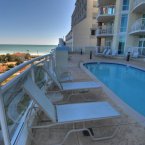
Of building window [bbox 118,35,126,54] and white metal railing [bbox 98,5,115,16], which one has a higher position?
white metal railing [bbox 98,5,115,16]

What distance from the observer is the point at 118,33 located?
60.7ft

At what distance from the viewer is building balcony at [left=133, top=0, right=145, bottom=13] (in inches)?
559

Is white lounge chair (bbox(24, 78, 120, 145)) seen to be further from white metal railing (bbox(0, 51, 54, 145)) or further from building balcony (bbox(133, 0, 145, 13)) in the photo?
building balcony (bbox(133, 0, 145, 13))

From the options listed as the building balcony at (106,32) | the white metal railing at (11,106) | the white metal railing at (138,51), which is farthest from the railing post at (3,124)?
the building balcony at (106,32)

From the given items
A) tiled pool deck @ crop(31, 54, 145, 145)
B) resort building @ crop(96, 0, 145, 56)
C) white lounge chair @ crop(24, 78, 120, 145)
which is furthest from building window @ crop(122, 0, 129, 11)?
white lounge chair @ crop(24, 78, 120, 145)

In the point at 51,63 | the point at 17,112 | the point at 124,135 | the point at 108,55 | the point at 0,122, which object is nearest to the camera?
the point at 0,122

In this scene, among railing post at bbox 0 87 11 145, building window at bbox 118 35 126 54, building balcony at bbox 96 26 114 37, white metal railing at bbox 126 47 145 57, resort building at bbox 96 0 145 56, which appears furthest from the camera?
building balcony at bbox 96 26 114 37

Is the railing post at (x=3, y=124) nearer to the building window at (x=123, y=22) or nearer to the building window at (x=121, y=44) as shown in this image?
the building window at (x=121, y=44)

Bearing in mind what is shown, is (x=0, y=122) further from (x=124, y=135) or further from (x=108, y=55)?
(x=108, y=55)

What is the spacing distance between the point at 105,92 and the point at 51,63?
2.24m

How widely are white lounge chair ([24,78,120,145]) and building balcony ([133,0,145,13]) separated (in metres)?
15.1

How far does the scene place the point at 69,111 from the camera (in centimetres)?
256

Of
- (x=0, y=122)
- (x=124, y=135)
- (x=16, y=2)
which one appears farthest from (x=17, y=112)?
(x=16, y=2)

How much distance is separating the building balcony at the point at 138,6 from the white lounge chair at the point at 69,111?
15.1m
